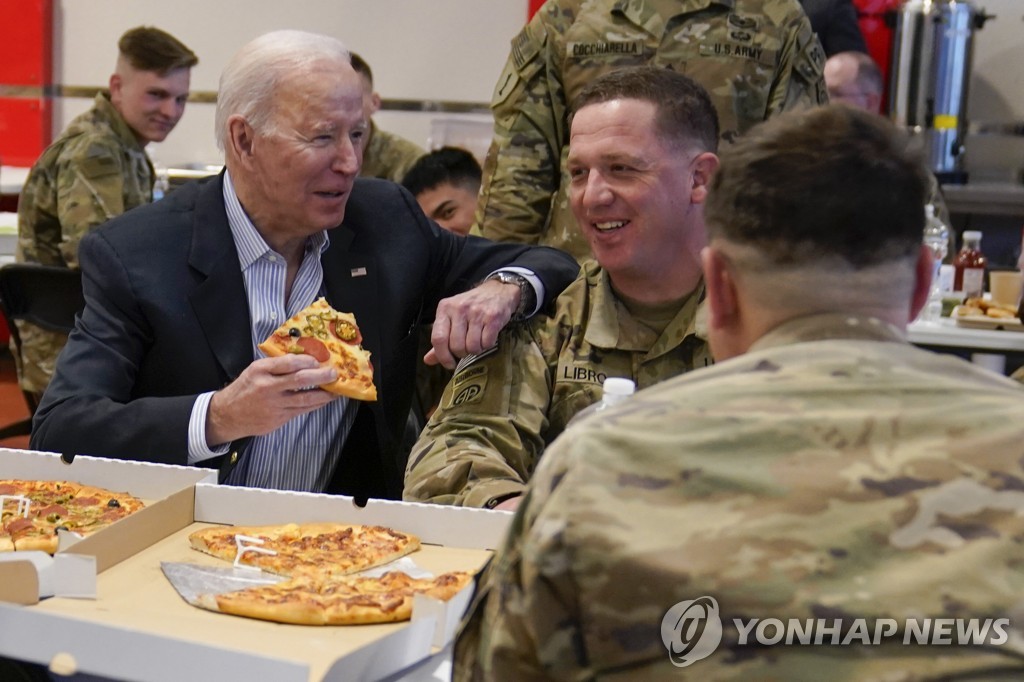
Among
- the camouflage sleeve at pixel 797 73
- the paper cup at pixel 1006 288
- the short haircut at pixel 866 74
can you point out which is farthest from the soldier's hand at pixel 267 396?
the short haircut at pixel 866 74

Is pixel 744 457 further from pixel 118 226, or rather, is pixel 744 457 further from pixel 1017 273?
pixel 1017 273

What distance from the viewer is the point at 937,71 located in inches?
255

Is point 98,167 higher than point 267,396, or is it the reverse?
point 98,167

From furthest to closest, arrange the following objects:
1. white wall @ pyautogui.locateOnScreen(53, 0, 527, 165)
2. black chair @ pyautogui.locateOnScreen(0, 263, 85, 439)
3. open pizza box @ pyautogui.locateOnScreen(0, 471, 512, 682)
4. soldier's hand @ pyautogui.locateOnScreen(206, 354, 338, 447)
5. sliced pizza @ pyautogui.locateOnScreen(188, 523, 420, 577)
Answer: white wall @ pyautogui.locateOnScreen(53, 0, 527, 165), black chair @ pyautogui.locateOnScreen(0, 263, 85, 439), soldier's hand @ pyautogui.locateOnScreen(206, 354, 338, 447), sliced pizza @ pyautogui.locateOnScreen(188, 523, 420, 577), open pizza box @ pyautogui.locateOnScreen(0, 471, 512, 682)

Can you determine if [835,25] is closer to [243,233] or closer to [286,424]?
[243,233]

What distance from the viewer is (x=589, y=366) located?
2.41m

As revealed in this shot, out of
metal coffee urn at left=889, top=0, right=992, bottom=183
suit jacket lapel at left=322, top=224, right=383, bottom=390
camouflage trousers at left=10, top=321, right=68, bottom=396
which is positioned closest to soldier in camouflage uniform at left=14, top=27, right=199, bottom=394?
camouflage trousers at left=10, top=321, right=68, bottom=396

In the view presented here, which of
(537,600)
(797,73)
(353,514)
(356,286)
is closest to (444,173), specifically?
(797,73)

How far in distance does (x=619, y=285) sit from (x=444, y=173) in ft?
6.15

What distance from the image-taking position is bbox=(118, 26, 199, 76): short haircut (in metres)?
5.46

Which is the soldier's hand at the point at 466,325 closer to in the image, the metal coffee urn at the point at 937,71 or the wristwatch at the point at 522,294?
the wristwatch at the point at 522,294

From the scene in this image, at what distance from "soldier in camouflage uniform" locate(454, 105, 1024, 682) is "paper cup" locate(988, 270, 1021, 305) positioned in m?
3.86

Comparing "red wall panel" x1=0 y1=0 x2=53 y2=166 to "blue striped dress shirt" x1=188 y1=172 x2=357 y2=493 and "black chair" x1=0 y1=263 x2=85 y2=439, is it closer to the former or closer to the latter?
"black chair" x1=0 y1=263 x2=85 y2=439

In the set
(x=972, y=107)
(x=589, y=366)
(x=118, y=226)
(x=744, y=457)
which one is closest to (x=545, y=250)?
(x=589, y=366)
